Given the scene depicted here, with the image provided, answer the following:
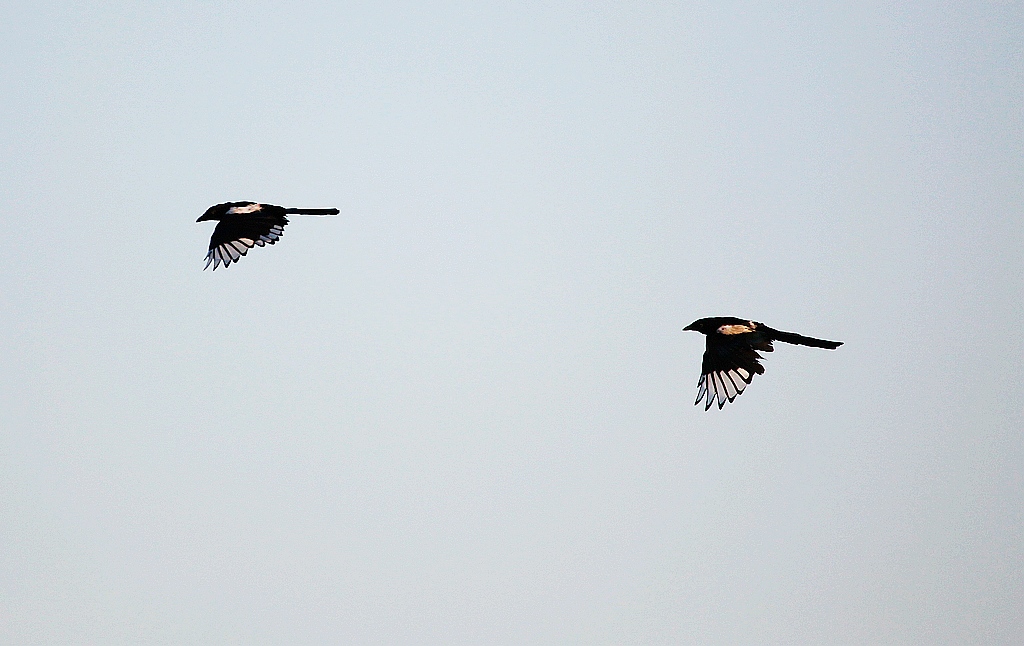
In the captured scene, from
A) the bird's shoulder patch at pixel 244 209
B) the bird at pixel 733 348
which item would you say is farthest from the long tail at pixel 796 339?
the bird's shoulder patch at pixel 244 209

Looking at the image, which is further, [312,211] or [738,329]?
[312,211]

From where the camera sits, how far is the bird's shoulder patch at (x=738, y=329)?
3269 centimetres

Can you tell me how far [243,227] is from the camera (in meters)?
36.7

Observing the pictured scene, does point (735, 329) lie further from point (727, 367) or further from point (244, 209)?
point (244, 209)

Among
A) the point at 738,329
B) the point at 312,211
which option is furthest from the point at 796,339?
the point at 312,211

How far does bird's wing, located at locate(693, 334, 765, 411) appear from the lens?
31.4m

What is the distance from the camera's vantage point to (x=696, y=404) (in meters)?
30.2

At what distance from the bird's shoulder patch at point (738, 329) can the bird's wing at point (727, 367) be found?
15 cm

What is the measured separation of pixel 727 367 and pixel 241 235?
42.3 feet

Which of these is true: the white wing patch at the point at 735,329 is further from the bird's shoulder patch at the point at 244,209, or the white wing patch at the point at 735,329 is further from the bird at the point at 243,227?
the bird's shoulder patch at the point at 244,209

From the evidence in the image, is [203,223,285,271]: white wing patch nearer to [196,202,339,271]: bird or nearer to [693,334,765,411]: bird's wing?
[196,202,339,271]: bird

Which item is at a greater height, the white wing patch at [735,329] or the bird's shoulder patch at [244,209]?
the bird's shoulder patch at [244,209]

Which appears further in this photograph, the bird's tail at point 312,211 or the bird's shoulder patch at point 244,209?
the bird's shoulder patch at point 244,209

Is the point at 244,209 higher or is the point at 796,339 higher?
the point at 244,209
